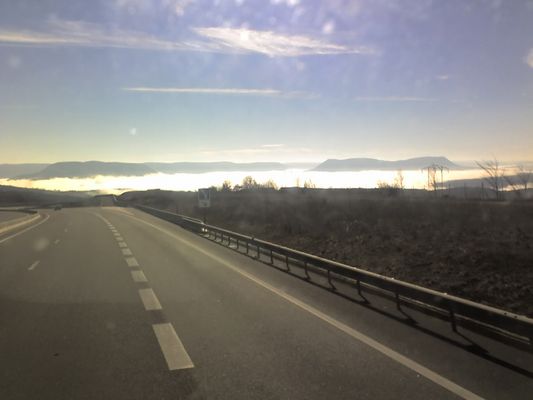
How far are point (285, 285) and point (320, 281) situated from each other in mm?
1098

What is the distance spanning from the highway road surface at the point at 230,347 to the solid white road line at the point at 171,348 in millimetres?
15

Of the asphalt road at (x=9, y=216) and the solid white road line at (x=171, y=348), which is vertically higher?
the asphalt road at (x=9, y=216)

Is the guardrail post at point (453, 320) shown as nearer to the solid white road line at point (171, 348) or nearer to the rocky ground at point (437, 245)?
the rocky ground at point (437, 245)

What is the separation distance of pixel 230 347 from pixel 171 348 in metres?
0.77

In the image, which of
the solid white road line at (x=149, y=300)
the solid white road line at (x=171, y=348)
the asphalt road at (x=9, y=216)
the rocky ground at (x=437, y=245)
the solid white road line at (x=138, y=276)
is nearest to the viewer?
the solid white road line at (x=171, y=348)

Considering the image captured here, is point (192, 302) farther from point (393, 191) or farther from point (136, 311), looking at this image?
point (393, 191)

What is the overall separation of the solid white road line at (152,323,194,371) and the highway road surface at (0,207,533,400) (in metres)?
0.01

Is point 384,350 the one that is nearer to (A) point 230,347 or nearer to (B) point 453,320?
(B) point 453,320

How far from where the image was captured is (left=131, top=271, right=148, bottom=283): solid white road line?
12.3 metres

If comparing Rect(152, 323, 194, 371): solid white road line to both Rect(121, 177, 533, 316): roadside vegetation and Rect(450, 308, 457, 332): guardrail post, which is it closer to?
Rect(450, 308, 457, 332): guardrail post

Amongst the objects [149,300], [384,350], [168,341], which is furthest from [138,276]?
[384,350]

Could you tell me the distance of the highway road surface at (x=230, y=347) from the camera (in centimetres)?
505

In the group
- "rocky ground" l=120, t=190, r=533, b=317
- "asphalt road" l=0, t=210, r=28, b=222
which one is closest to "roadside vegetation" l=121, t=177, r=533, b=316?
"rocky ground" l=120, t=190, r=533, b=317

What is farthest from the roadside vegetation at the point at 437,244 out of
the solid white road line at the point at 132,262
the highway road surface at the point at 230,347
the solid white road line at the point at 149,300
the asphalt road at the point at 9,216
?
the asphalt road at the point at 9,216
